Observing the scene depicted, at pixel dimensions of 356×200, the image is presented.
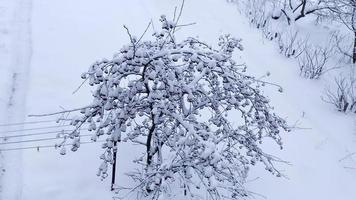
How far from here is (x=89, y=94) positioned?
28.2 ft

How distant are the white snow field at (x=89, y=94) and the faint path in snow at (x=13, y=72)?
0.06 ft

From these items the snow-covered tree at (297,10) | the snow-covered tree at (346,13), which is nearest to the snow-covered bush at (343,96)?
the snow-covered tree at (346,13)

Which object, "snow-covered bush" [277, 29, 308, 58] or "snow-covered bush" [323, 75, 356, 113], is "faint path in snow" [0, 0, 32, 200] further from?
"snow-covered bush" [323, 75, 356, 113]

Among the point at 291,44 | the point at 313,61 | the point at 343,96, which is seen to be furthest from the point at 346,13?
the point at 343,96

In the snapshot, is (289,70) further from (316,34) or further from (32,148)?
(32,148)

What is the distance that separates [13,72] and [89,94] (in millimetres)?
1798

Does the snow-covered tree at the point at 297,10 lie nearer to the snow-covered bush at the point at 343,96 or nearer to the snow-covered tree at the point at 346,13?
the snow-covered tree at the point at 346,13

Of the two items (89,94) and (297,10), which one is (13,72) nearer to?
(89,94)

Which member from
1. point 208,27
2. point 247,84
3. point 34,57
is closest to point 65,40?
point 34,57

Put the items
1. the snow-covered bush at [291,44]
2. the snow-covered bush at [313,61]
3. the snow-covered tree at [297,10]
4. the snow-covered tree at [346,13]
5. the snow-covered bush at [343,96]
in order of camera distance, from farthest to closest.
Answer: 1. the snow-covered tree at [297,10]
2. the snow-covered bush at [291,44]
3. the snow-covered tree at [346,13]
4. the snow-covered bush at [313,61]
5. the snow-covered bush at [343,96]

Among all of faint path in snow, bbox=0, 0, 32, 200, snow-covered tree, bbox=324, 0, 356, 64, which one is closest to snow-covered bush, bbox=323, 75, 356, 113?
snow-covered tree, bbox=324, 0, 356, 64

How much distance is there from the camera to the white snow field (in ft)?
21.9

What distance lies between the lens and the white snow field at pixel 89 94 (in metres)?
6.68

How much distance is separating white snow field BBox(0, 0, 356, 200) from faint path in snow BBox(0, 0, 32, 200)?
18 millimetres
